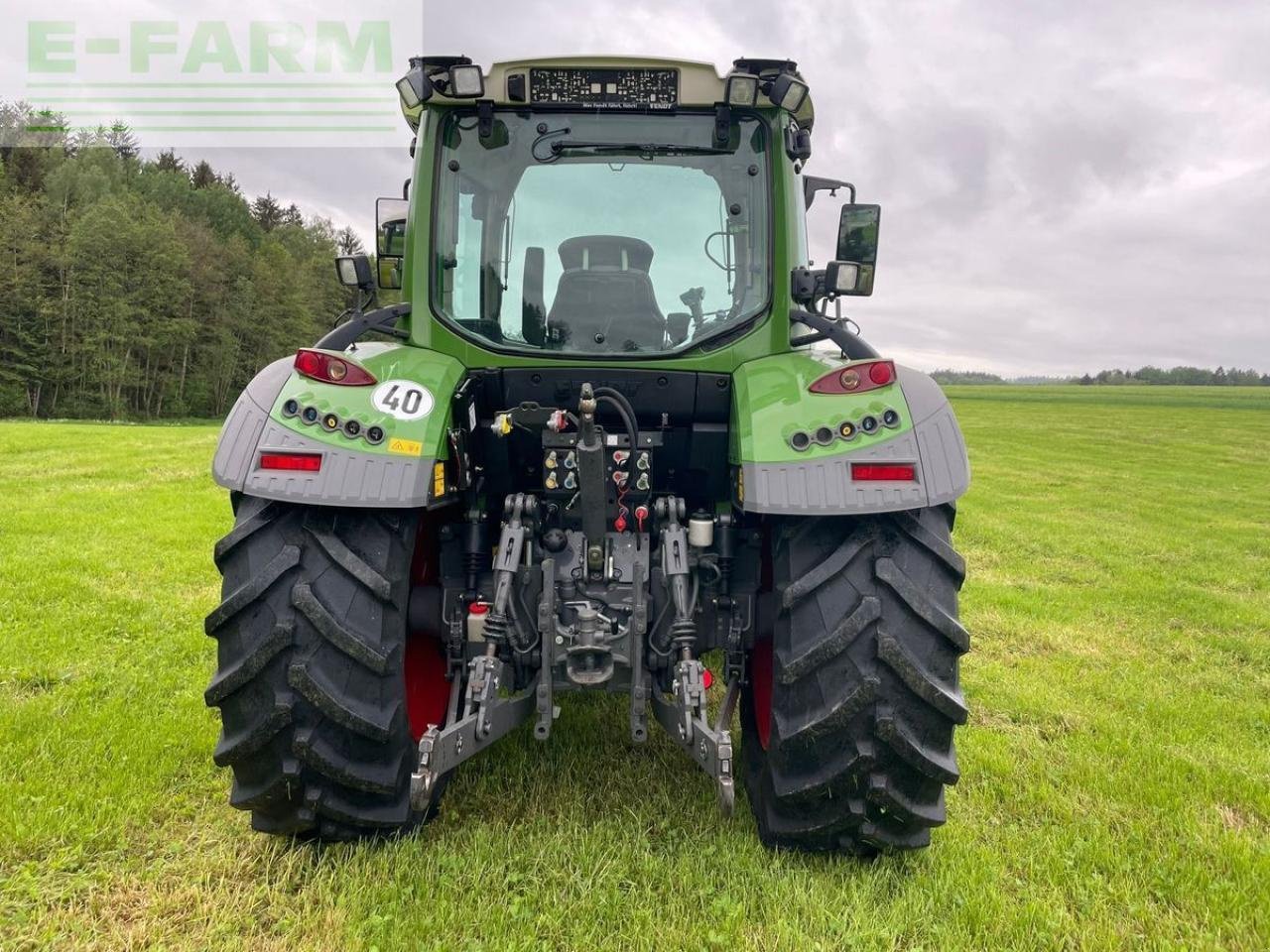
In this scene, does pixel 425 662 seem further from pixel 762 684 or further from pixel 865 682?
pixel 865 682

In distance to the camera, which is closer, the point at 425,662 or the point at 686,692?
the point at 686,692

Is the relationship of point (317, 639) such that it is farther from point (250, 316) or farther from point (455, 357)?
point (250, 316)

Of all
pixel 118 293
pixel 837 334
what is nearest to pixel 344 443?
pixel 837 334

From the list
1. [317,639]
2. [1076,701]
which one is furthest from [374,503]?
[1076,701]

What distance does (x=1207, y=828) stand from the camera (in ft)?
9.36

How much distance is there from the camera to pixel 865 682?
230 cm

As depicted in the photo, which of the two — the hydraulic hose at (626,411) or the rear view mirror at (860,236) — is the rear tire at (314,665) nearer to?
the hydraulic hose at (626,411)

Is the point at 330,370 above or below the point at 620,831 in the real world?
above

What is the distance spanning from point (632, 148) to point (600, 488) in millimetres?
1280

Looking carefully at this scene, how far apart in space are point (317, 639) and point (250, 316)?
165ft

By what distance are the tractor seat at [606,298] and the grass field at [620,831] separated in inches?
64.3

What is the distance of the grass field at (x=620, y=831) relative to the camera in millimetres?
2268

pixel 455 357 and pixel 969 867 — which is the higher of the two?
pixel 455 357

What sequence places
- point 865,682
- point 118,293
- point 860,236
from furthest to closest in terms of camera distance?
point 118,293 < point 860,236 < point 865,682
